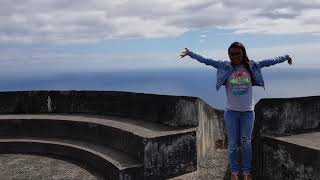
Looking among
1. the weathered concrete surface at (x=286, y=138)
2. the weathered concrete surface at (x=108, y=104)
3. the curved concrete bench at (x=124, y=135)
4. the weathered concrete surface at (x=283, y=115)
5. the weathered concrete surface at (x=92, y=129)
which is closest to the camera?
the weathered concrete surface at (x=286, y=138)

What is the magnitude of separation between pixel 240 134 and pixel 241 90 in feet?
2.03

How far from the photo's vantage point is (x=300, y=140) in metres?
5.99

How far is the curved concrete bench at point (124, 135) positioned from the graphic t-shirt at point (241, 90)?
1.87m

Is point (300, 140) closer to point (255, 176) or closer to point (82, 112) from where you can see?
point (255, 176)

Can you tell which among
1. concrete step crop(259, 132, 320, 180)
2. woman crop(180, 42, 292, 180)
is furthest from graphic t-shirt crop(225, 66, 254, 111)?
concrete step crop(259, 132, 320, 180)

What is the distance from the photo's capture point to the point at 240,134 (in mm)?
5648

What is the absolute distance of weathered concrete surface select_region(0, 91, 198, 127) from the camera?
7996 mm

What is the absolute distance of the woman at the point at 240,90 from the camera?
18.0 ft

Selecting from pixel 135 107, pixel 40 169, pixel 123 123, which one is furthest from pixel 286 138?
pixel 40 169

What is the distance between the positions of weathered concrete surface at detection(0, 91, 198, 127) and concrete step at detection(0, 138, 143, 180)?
1.31 m

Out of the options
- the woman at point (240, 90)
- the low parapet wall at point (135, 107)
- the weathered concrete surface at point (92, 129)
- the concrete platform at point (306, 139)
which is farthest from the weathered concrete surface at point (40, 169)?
the concrete platform at point (306, 139)

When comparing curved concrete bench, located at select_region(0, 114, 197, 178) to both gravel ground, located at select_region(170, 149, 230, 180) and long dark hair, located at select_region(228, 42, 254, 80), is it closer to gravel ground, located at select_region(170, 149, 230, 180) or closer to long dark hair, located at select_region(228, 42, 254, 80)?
gravel ground, located at select_region(170, 149, 230, 180)

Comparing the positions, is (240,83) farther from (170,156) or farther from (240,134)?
(170,156)

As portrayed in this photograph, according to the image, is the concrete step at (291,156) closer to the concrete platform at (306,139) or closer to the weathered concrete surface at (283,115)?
the concrete platform at (306,139)
